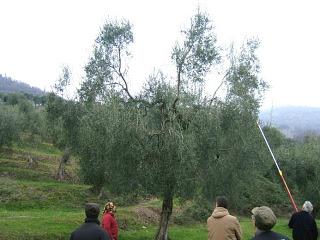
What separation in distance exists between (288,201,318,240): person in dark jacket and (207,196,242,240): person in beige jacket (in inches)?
141

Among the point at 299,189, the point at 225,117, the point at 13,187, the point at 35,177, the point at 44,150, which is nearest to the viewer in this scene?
the point at 225,117

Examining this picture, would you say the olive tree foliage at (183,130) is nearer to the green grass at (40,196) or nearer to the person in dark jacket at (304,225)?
the person in dark jacket at (304,225)

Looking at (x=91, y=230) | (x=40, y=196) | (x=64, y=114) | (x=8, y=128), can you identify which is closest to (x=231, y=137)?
(x=91, y=230)

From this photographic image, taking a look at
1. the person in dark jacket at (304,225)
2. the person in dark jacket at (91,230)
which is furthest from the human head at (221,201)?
the person in dark jacket at (304,225)

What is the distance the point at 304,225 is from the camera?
12727 mm

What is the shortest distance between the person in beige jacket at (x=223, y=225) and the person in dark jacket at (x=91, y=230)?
2749mm

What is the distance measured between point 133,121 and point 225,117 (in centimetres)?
437

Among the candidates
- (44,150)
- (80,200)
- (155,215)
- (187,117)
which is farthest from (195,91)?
(44,150)

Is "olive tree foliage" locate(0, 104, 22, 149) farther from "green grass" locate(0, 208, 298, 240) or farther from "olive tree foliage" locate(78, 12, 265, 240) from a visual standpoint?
"olive tree foliage" locate(78, 12, 265, 240)

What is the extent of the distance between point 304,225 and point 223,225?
12.9ft

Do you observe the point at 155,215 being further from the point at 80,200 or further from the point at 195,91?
the point at 195,91

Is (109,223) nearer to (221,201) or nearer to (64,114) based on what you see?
(221,201)

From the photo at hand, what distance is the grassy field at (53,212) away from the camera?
2253 centimetres

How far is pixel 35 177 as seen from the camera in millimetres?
48812
